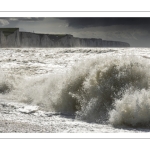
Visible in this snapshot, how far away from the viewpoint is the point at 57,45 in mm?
12820

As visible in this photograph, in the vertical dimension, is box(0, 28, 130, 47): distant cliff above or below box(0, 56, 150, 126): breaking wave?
above

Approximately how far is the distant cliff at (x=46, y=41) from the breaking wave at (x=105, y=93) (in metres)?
2.31

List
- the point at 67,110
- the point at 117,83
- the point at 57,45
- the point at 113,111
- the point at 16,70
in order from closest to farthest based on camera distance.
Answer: the point at 113,111 → the point at 117,83 → the point at 67,110 → the point at 57,45 → the point at 16,70

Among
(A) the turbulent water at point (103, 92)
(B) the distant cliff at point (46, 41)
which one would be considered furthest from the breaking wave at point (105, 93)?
(B) the distant cliff at point (46, 41)

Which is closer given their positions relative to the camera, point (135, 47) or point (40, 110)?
point (40, 110)

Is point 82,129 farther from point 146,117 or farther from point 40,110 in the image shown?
point 40,110

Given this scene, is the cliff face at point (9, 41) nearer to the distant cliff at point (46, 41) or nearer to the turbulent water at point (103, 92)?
the distant cliff at point (46, 41)

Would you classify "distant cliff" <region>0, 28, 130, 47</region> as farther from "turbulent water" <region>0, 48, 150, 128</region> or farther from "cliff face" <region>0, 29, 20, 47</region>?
"turbulent water" <region>0, 48, 150, 128</region>

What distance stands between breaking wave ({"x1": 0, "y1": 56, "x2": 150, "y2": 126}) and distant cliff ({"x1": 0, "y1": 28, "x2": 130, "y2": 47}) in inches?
91.0

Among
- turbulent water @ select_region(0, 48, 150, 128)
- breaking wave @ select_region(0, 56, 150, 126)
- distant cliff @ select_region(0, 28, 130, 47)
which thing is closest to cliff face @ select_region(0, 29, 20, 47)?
distant cliff @ select_region(0, 28, 130, 47)

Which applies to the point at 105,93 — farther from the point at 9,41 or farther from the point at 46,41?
the point at 9,41

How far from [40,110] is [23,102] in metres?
1.50

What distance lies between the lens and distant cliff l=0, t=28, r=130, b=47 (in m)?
10.7
